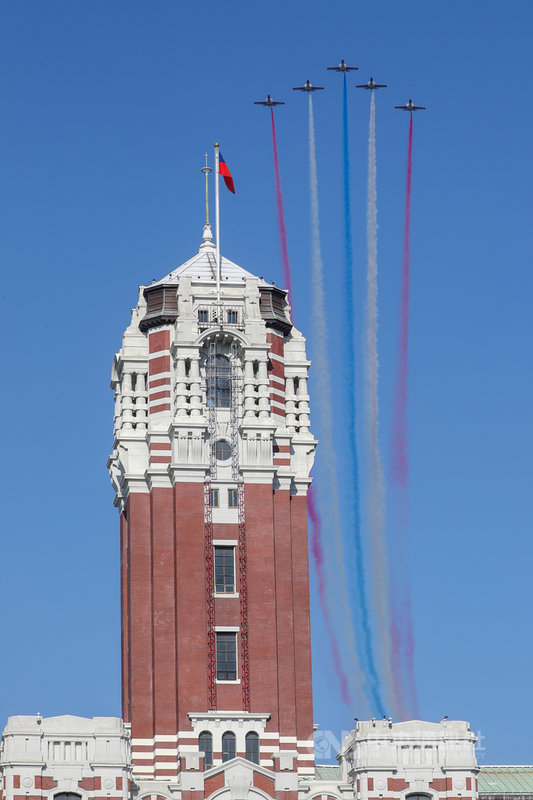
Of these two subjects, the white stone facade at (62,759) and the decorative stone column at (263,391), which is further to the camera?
the decorative stone column at (263,391)

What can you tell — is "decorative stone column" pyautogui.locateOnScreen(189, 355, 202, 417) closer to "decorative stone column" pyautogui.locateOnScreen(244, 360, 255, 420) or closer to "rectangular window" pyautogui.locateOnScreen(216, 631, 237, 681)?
"decorative stone column" pyautogui.locateOnScreen(244, 360, 255, 420)

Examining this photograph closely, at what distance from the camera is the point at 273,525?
173625 mm

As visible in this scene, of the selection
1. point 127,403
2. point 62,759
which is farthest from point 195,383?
point 62,759

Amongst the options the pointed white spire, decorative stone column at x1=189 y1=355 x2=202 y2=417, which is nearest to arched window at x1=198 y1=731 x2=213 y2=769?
decorative stone column at x1=189 y1=355 x2=202 y2=417

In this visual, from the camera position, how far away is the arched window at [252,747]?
549ft

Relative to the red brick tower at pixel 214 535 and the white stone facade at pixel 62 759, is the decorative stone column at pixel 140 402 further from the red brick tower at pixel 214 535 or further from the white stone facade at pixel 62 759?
the white stone facade at pixel 62 759

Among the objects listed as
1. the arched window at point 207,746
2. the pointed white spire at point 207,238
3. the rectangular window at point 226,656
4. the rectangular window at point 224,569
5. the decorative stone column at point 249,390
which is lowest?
the arched window at point 207,746

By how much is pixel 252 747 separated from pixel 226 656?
6960mm

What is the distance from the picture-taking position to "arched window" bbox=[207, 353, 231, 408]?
177125 millimetres

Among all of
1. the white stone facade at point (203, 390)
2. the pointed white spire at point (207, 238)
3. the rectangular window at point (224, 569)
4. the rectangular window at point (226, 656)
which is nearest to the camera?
the rectangular window at point (226, 656)

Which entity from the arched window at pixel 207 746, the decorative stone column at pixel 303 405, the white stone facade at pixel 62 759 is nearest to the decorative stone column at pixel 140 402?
the decorative stone column at pixel 303 405

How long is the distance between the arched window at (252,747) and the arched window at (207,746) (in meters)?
2.64

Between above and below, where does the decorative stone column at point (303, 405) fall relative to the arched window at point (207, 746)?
above

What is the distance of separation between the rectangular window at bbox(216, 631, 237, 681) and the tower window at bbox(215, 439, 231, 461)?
43.8 feet
